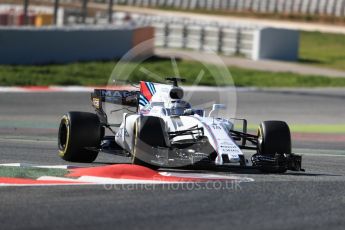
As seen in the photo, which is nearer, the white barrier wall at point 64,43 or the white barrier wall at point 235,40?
the white barrier wall at point 64,43

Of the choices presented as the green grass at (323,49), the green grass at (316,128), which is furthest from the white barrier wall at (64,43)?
the green grass at (316,128)

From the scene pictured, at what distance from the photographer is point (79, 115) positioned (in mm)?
13281

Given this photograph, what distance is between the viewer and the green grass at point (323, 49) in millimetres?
38375

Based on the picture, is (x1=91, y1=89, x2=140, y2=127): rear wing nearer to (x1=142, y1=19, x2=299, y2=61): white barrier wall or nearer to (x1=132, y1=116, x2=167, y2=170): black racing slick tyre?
(x1=132, y1=116, x2=167, y2=170): black racing slick tyre

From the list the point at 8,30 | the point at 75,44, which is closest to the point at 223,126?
the point at 8,30

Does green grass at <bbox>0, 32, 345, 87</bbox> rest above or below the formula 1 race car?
below

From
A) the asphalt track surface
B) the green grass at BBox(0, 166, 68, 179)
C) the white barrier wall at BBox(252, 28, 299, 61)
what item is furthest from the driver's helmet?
the white barrier wall at BBox(252, 28, 299, 61)

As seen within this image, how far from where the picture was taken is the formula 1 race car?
1230cm

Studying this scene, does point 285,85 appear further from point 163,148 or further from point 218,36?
point 163,148

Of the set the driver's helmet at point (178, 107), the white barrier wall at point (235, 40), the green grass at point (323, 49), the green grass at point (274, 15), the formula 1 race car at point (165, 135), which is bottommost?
the green grass at point (274, 15)

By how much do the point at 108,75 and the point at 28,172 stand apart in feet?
57.9

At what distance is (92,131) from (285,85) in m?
17.9

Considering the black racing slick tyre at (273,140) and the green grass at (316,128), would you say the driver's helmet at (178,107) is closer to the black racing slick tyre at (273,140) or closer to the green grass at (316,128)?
the black racing slick tyre at (273,140)

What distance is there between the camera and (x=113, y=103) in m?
14.1
